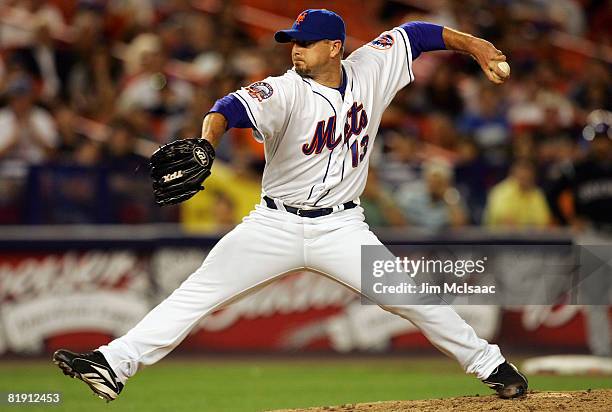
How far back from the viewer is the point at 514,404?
223 inches

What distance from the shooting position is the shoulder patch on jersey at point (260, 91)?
5395 millimetres

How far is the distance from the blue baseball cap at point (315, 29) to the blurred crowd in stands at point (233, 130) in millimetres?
4786

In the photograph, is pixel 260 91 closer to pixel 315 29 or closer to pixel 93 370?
pixel 315 29

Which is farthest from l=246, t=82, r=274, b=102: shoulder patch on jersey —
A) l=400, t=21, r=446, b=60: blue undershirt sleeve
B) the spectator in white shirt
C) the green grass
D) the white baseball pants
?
the spectator in white shirt

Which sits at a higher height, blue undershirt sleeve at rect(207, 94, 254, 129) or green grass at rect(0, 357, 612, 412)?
blue undershirt sleeve at rect(207, 94, 254, 129)

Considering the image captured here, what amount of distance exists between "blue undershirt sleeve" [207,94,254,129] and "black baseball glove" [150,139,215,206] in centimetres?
23

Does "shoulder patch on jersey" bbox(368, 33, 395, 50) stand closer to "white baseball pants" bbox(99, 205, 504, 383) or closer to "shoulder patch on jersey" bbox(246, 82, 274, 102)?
"shoulder patch on jersey" bbox(246, 82, 274, 102)

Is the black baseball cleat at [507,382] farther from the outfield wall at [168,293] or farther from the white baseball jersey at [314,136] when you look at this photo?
the outfield wall at [168,293]

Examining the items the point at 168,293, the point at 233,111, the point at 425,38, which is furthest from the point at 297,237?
Result: the point at 168,293

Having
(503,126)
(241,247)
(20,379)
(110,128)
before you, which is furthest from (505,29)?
(241,247)

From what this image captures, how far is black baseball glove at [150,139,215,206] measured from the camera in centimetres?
506

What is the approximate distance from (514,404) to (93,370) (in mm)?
2279

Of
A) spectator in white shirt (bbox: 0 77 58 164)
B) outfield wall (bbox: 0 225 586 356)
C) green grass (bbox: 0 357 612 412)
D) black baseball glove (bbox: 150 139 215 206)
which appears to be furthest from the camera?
spectator in white shirt (bbox: 0 77 58 164)

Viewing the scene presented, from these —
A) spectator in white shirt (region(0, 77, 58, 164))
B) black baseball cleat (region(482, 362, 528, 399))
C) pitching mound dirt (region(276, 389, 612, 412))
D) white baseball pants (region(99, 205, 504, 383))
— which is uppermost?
spectator in white shirt (region(0, 77, 58, 164))
